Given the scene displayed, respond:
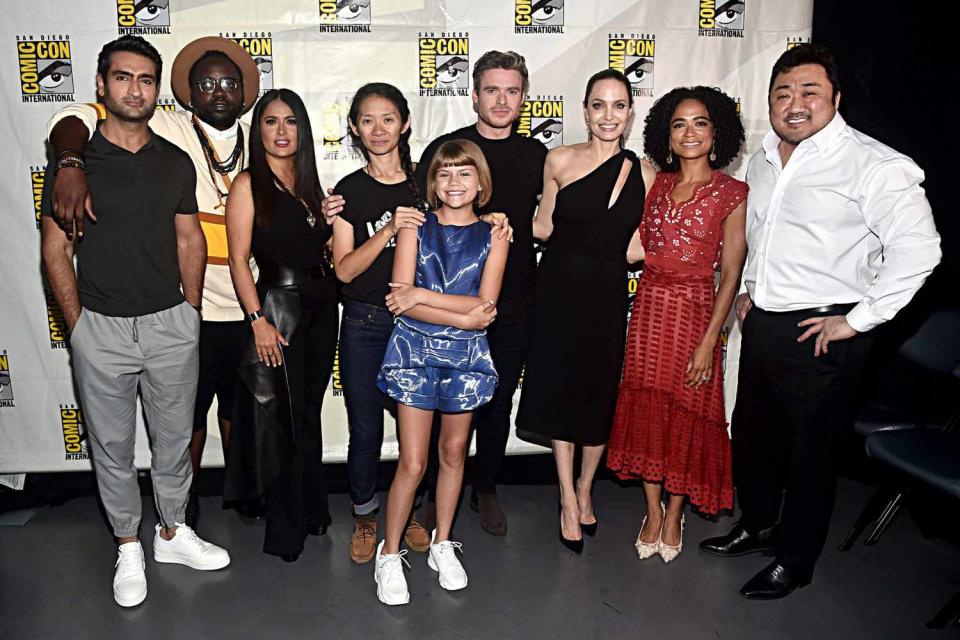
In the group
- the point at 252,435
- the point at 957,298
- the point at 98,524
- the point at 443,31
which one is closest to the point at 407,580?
the point at 252,435

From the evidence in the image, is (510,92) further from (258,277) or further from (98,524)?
(98,524)

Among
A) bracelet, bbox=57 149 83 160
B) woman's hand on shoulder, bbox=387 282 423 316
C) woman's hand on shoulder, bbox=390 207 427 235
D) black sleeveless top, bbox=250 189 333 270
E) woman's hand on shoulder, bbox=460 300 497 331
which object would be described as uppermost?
bracelet, bbox=57 149 83 160

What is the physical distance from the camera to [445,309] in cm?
284

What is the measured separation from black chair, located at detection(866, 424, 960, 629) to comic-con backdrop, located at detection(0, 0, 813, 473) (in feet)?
5.55

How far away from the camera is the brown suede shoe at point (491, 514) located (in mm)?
3629

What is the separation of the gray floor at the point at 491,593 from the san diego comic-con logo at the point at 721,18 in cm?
247

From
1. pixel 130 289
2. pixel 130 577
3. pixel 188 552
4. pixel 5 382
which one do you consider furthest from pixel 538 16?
pixel 5 382

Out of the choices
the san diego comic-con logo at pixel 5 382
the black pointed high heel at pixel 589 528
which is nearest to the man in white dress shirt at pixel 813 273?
the black pointed high heel at pixel 589 528

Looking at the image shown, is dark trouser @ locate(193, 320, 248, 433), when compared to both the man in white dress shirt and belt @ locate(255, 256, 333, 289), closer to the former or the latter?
belt @ locate(255, 256, 333, 289)

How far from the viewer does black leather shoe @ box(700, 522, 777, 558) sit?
3418 mm

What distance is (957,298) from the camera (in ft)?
12.0

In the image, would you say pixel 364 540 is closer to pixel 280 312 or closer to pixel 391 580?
pixel 391 580

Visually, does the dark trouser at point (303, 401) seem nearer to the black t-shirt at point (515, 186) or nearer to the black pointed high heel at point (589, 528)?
the black t-shirt at point (515, 186)

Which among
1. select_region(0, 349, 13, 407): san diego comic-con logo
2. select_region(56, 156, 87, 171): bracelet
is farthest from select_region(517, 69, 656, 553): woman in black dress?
select_region(0, 349, 13, 407): san diego comic-con logo
